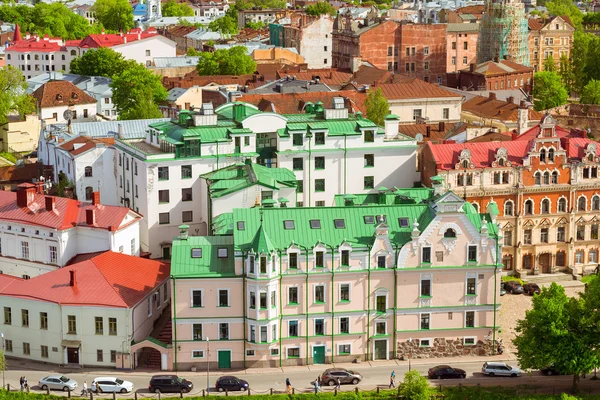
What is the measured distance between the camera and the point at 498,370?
258 feet

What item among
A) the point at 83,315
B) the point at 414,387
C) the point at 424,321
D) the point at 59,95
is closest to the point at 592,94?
the point at 59,95

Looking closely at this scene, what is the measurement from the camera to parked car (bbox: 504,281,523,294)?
93562 millimetres

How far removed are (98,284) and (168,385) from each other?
985cm

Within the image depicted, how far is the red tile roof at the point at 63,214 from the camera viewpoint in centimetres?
8725

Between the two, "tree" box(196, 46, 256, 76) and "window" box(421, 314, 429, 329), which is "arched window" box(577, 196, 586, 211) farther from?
"tree" box(196, 46, 256, 76)

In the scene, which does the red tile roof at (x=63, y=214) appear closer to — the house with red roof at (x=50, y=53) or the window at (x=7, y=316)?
the window at (x=7, y=316)

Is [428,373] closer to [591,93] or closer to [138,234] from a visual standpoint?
[138,234]

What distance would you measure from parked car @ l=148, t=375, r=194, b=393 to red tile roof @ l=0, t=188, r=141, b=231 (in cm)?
1553

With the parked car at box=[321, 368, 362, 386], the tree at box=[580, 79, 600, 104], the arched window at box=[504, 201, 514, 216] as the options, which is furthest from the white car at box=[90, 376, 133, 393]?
the tree at box=[580, 79, 600, 104]

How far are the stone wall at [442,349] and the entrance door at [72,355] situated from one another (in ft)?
72.1

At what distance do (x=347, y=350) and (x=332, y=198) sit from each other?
65.6ft

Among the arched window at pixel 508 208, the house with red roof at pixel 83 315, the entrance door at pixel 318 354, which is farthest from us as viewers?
the arched window at pixel 508 208

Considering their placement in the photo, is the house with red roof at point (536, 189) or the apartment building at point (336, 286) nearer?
the apartment building at point (336, 286)

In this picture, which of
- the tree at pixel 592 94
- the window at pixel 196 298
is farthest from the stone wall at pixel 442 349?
the tree at pixel 592 94
